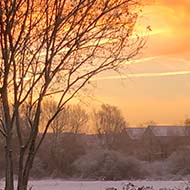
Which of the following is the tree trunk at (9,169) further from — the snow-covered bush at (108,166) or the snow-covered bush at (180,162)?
the snow-covered bush at (180,162)

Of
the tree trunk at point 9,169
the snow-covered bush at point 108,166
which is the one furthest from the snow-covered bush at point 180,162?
the tree trunk at point 9,169

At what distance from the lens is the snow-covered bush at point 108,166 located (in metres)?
54.2

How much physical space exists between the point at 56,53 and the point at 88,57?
0.73m

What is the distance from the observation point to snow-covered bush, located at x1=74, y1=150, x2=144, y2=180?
5419 cm

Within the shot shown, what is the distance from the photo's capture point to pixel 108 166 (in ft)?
181

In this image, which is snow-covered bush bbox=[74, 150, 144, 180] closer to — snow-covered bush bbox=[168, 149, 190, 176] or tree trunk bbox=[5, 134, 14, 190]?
snow-covered bush bbox=[168, 149, 190, 176]

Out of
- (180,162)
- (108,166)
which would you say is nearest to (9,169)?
(108,166)

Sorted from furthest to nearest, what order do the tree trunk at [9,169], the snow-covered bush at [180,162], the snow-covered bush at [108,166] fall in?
the snow-covered bush at [180,162] → the snow-covered bush at [108,166] → the tree trunk at [9,169]

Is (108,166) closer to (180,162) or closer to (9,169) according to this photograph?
(180,162)

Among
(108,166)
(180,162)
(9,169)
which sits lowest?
(9,169)

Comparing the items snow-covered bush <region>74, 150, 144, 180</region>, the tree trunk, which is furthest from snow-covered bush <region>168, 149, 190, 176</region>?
the tree trunk

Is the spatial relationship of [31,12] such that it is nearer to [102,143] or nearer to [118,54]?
[118,54]

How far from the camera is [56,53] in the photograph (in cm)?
1377

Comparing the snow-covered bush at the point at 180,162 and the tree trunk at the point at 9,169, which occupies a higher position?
the snow-covered bush at the point at 180,162
